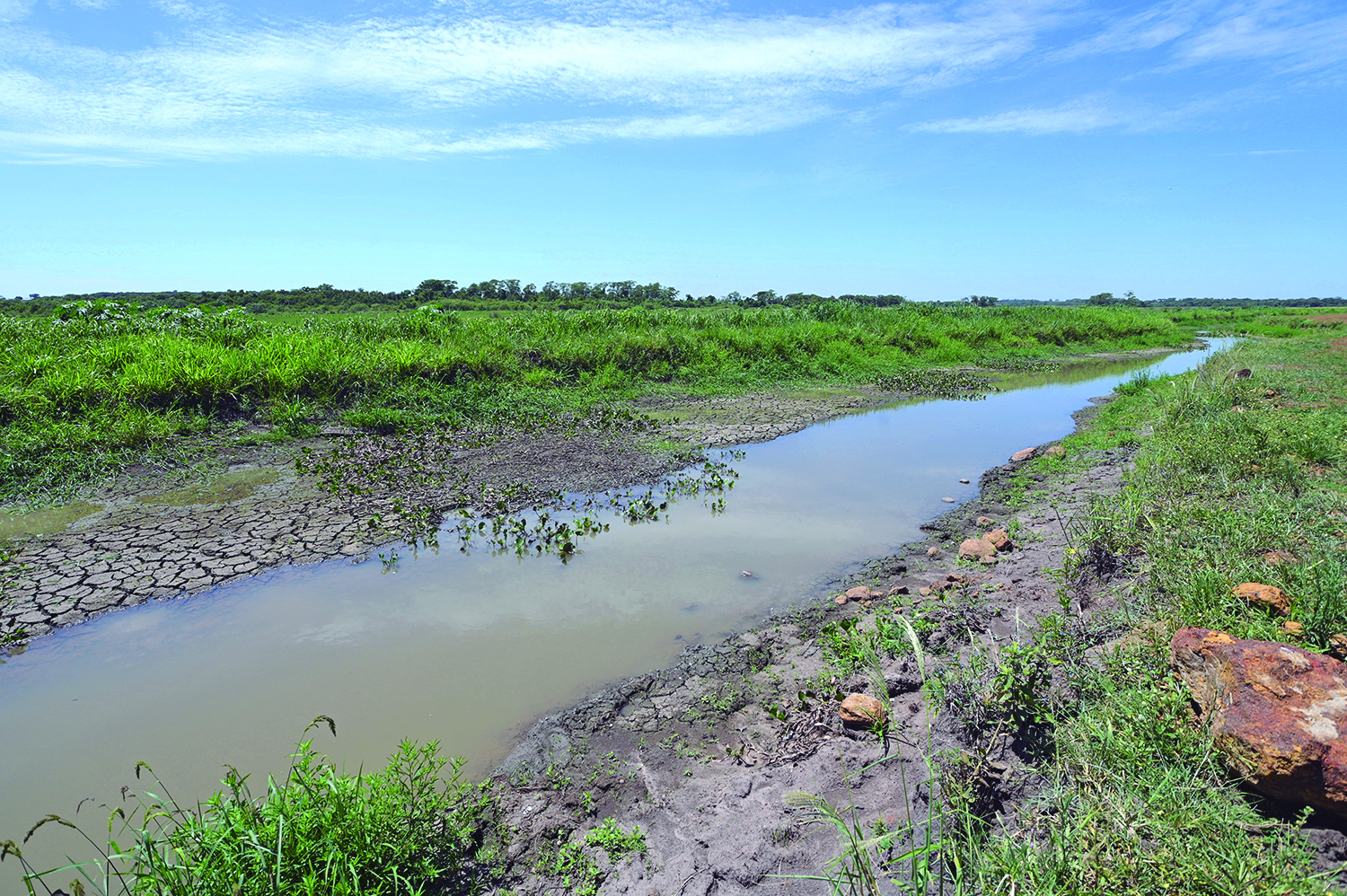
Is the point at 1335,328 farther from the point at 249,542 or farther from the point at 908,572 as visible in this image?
the point at 249,542

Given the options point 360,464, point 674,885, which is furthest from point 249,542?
point 674,885

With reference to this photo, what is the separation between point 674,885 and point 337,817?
3.80ft

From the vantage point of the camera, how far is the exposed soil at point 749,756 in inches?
91.4

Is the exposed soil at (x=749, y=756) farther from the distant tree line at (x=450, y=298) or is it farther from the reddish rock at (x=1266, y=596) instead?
the distant tree line at (x=450, y=298)

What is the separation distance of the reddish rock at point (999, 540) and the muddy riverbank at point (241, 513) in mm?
3589

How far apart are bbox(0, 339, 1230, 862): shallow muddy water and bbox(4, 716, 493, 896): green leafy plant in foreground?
61 centimetres

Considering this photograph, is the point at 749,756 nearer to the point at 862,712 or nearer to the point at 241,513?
the point at 862,712

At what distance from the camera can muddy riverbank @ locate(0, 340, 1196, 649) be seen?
15.0 ft

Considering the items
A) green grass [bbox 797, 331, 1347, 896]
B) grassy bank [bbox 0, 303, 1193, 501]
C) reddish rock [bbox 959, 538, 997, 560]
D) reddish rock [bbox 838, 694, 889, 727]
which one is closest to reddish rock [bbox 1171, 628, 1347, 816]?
green grass [bbox 797, 331, 1347, 896]

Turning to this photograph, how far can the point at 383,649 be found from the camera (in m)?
3.90

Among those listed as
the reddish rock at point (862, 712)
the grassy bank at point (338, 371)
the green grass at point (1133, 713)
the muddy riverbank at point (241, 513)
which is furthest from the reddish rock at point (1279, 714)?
the grassy bank at point (338, 371)

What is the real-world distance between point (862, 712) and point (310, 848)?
2.20 metres

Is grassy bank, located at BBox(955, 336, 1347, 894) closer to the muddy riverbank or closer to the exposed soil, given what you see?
the exposed soil

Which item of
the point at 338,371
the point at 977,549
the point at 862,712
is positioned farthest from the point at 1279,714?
the point at 338,371
